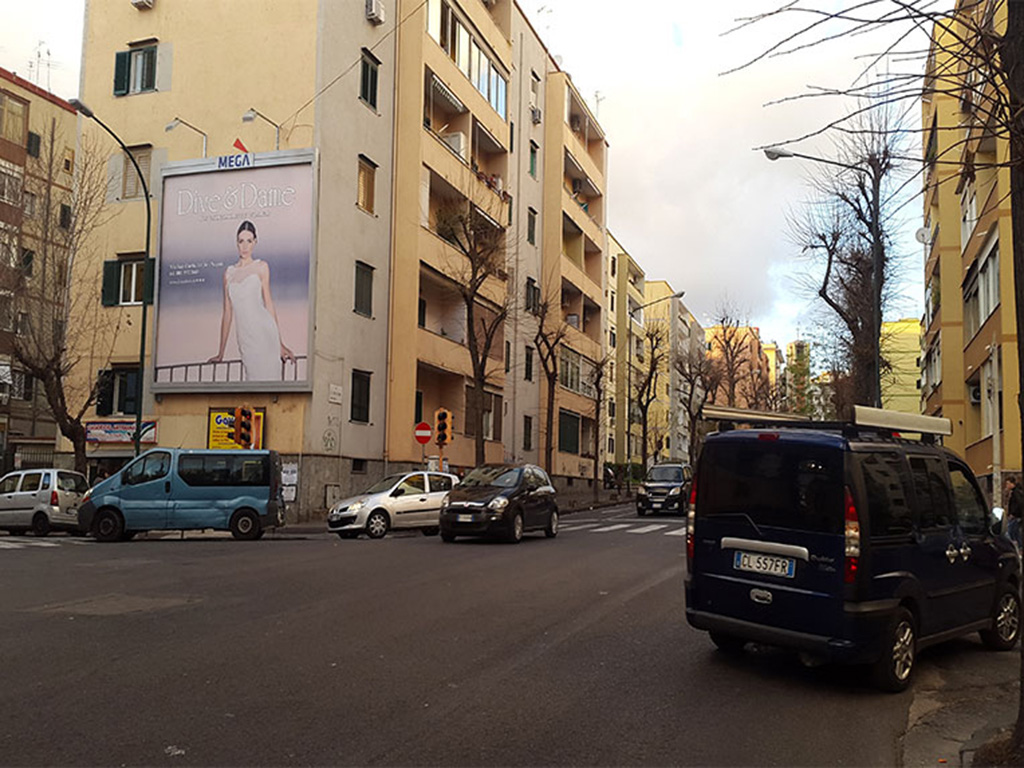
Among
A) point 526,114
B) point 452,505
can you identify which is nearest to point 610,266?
point 526,114

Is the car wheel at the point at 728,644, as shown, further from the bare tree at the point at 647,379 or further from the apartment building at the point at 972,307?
the bare tree at the point at 647,379

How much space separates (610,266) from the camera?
78375 millimetres

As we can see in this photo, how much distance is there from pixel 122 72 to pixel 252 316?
9.77m

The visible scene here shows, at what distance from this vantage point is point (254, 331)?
1085 inches

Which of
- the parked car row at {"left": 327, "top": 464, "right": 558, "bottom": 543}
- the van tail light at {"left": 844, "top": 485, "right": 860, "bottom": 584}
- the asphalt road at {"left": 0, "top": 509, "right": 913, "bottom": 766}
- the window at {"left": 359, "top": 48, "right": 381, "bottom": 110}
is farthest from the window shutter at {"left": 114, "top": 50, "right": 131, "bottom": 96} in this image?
the van tail light at {"left": 844, "top": 485, "right": 860, "bottom": 584}

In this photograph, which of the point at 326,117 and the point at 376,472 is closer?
the point at 326,117

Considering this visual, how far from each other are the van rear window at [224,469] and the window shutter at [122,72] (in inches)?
618

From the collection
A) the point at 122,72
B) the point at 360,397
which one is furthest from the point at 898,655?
the point at 122,72

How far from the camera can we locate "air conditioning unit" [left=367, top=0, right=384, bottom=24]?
30.2m

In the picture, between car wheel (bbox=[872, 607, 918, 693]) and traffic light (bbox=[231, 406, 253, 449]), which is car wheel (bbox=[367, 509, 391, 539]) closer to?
traffic light (bbox=[231, 406, 253, 449])

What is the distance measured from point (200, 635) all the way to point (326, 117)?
22.2 meters

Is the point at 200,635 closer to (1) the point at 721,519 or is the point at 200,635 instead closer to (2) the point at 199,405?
(1) the point at 721,519

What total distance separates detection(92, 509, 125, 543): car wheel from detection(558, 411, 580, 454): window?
3034cm

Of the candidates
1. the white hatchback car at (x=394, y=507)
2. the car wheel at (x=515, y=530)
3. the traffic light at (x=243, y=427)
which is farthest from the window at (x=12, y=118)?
the car wheel at (x=515, y=530)
